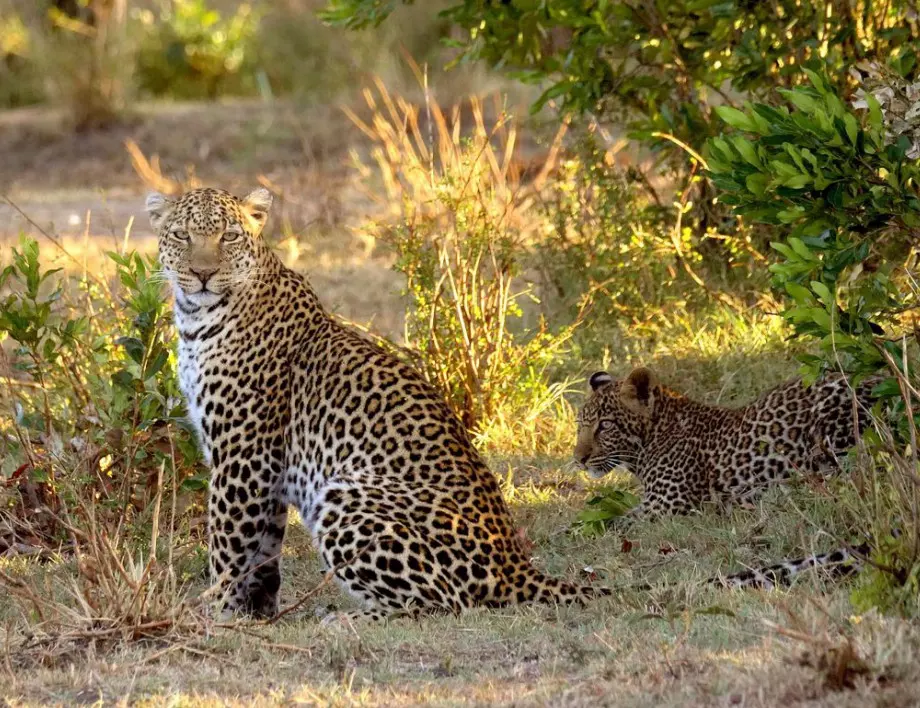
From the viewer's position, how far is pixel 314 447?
669 centimetres

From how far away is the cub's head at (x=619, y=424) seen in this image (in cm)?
813

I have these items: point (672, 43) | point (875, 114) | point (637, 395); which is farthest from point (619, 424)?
point (875, 114)

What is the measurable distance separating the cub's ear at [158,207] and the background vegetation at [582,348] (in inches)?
11.9

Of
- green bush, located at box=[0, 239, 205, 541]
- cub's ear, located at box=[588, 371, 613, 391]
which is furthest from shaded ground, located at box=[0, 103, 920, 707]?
cub's ear, located at box=[588, 371, 613, 391]

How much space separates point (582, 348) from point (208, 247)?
3712 millimetres

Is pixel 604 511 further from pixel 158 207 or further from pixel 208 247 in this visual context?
pixel 158 207

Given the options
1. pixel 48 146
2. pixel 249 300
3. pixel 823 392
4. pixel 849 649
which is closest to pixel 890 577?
pixel 849 649

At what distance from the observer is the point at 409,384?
6660 millimetres

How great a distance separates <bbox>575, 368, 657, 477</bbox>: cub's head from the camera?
320 inches

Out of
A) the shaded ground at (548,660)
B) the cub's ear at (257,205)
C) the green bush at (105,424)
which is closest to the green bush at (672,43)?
the cub's ear at (257,205)

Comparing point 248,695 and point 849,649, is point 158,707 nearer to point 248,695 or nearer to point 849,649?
point 248,695

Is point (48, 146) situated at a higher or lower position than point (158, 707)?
higher

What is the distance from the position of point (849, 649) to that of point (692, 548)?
2.74m

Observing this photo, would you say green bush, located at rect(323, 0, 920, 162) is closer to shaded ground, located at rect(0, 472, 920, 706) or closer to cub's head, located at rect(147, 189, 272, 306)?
cub's head, located at rect(147, 189, 272, 306)
